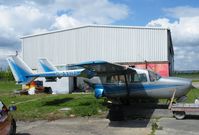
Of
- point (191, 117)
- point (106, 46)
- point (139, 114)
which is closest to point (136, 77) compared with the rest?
point (139, 114)

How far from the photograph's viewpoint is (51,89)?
3397 centimetres

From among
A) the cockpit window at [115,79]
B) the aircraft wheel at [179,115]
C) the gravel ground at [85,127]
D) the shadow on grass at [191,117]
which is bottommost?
the gravel ground at [85,127]

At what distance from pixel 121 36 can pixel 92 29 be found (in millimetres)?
3079

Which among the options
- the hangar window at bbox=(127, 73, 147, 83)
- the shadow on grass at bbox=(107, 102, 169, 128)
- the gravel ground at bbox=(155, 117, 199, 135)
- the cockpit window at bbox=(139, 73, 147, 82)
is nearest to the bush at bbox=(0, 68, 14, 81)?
the shadow on grass at bbox=(107, 102, 169, 128)

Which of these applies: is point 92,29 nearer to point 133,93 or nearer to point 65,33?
point 65,33

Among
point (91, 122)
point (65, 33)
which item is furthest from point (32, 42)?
point (91, 122)

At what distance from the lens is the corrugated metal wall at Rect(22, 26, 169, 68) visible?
35438 mm

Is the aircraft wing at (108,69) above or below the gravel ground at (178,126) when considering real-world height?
above

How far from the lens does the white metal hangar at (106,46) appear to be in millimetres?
35188

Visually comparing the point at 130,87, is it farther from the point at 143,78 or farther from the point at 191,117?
the point at 191,117

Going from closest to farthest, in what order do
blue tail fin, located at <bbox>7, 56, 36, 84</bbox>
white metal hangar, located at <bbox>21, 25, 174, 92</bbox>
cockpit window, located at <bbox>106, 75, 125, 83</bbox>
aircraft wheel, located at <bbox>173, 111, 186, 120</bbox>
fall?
1. aircraft wheel, located at <bbox>173, 111, 186, 120</bbox>
2. cockpit window, located at <bbox>106, 75, 125, 83</bbox>
3. blue tail fin, located at <bbox>7, 56, 36, 84</bbox>
4. white metal hangar, located at <bbox>21, 25, 174, 92</bbox>

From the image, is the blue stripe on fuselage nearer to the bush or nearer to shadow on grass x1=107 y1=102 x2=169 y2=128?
shadow on grass x1=107 y1=102 x2=169 y2=128

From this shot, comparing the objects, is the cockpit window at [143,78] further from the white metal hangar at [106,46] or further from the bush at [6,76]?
the bush at [6,76]

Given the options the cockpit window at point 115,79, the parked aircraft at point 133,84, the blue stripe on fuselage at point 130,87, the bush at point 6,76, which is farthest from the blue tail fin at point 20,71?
the bush at point 6,76
